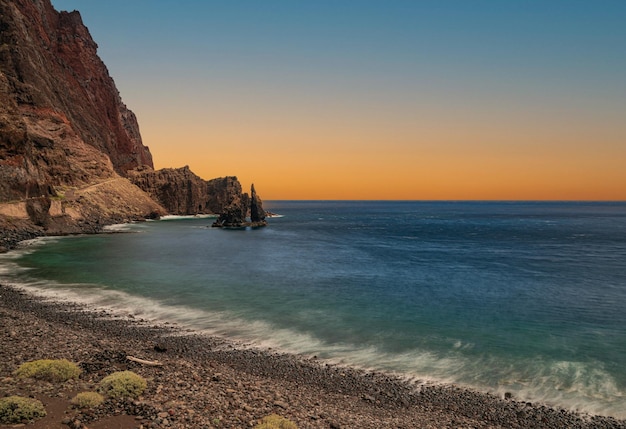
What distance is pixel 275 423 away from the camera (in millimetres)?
13945

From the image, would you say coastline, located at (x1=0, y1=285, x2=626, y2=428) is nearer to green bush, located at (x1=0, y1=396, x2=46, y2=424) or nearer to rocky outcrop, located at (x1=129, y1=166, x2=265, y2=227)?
green bush, located at (x1=0, y1=396, x2=46, y2=424)

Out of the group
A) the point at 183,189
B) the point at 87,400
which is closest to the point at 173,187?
the point at 183,189

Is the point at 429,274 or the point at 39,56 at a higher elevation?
the point at 39,56

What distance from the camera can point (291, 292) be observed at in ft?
139

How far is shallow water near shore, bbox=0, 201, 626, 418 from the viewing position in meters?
23.1

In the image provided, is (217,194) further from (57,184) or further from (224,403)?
(224,403)

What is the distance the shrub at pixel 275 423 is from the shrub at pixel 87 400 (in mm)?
6211

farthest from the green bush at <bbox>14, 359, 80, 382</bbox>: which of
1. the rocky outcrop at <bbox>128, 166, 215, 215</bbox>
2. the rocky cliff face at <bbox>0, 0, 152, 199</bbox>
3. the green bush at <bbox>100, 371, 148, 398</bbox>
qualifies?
the rocky outcrop at <bbox>128, 166, 215, 215</bbox>

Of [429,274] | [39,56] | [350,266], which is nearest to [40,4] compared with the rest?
[39,56]

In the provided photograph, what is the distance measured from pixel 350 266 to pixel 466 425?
44555 millimetres

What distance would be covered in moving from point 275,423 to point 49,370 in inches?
403

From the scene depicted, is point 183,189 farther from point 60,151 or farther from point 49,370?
point 49,370

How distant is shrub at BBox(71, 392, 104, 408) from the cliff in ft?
220

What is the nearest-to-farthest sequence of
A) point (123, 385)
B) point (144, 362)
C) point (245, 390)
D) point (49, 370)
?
point (123, 385) → point (49, 370) → point (245, 390) → point (144, 362)
